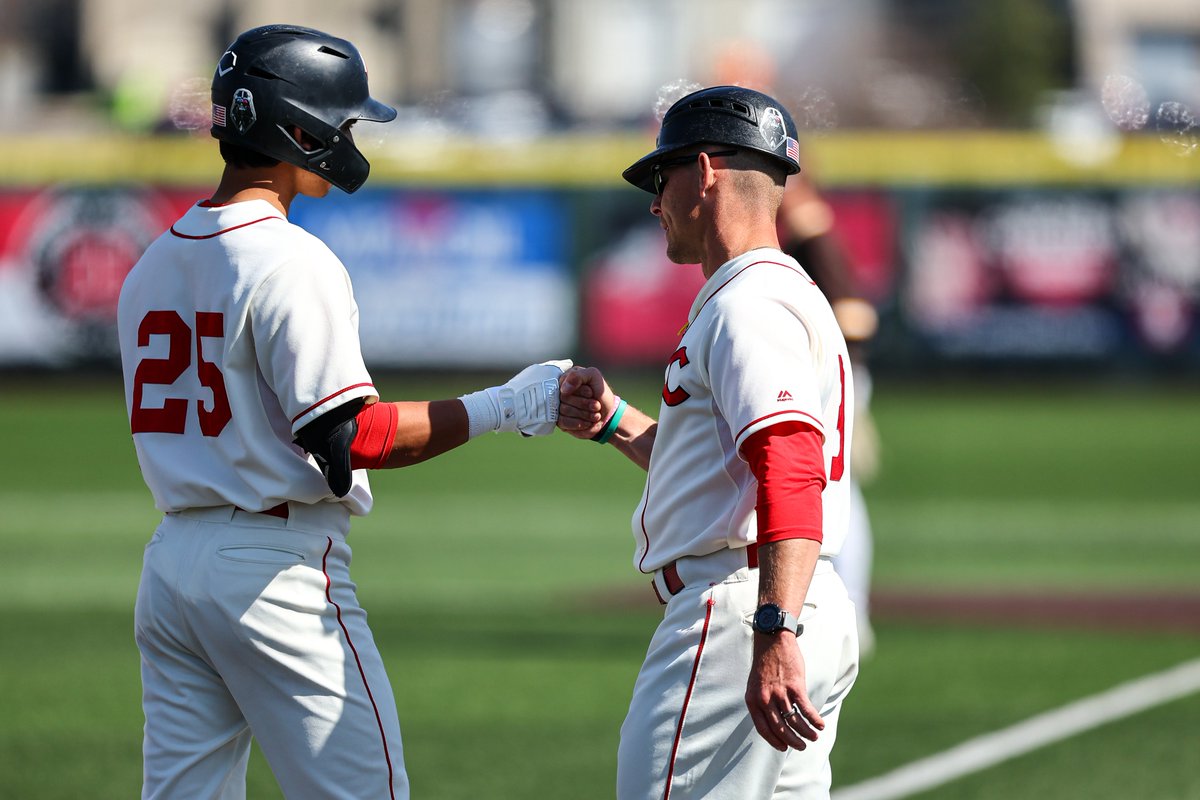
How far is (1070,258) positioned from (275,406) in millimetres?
20028

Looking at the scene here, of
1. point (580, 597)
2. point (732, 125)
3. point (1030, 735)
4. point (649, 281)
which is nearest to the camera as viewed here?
point (732, 125)

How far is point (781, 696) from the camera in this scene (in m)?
3.21

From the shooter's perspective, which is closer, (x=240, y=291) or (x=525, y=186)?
(x=240, y=291)

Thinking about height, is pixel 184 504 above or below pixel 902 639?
above

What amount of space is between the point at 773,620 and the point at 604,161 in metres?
19.6

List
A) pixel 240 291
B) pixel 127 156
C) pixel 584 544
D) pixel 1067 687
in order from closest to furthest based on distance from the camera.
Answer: pixel 240 291
pixel 1067 687
pixel 584 544
pixel 127 156

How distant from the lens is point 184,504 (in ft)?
11.7

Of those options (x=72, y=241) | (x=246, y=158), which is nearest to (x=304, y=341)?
(x=246, y=158)

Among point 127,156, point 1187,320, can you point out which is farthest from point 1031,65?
point 127,156

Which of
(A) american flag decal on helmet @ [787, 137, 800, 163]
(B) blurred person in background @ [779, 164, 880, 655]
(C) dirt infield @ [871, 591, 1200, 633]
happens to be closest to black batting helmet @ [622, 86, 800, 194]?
(A) american flag decal on helmet @ [787, 137, 800, 163]

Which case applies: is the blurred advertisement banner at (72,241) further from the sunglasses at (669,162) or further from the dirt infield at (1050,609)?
the sunglasses at (669,162)

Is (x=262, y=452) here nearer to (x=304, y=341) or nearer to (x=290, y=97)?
(x=304, y=341)

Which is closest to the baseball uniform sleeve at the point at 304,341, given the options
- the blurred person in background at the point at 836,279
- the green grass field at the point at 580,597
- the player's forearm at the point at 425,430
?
the player's forearm at the point at 425,430

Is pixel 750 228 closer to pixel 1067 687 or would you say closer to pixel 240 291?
pixel 240 291
